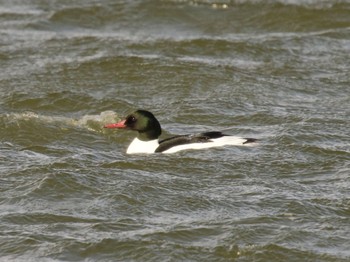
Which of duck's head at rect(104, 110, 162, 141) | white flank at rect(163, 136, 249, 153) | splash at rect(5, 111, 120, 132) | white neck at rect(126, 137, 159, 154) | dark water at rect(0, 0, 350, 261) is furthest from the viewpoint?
splash at rect(5, 111, 120, 132)

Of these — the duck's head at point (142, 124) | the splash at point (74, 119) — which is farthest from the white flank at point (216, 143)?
the splash at point (74, 119)

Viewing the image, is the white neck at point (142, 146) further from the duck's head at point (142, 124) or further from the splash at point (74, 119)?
the splash at point (74, 119)

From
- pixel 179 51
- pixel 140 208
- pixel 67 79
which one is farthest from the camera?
pixel 179 51

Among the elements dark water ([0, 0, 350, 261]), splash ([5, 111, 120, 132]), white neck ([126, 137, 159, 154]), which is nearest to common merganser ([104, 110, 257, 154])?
white neck ([126, 137, 159, 154])

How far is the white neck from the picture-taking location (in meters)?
13.2

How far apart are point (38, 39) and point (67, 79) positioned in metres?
2.72

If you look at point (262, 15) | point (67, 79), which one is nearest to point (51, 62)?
point (67, 79)

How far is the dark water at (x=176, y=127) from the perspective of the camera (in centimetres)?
1001

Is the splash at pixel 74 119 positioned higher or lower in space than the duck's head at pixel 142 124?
lower

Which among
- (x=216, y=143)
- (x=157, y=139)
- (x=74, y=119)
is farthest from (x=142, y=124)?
(x=74, y=119)

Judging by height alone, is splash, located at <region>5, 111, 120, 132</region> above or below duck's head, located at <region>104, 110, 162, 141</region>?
below

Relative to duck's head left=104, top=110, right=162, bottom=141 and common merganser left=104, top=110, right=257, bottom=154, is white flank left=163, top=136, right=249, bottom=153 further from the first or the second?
duck's head left=104, top=110, right=162, bottom=141

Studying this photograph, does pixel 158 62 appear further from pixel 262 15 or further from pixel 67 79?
pixel 262 15

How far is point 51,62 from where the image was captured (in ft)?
57.3
